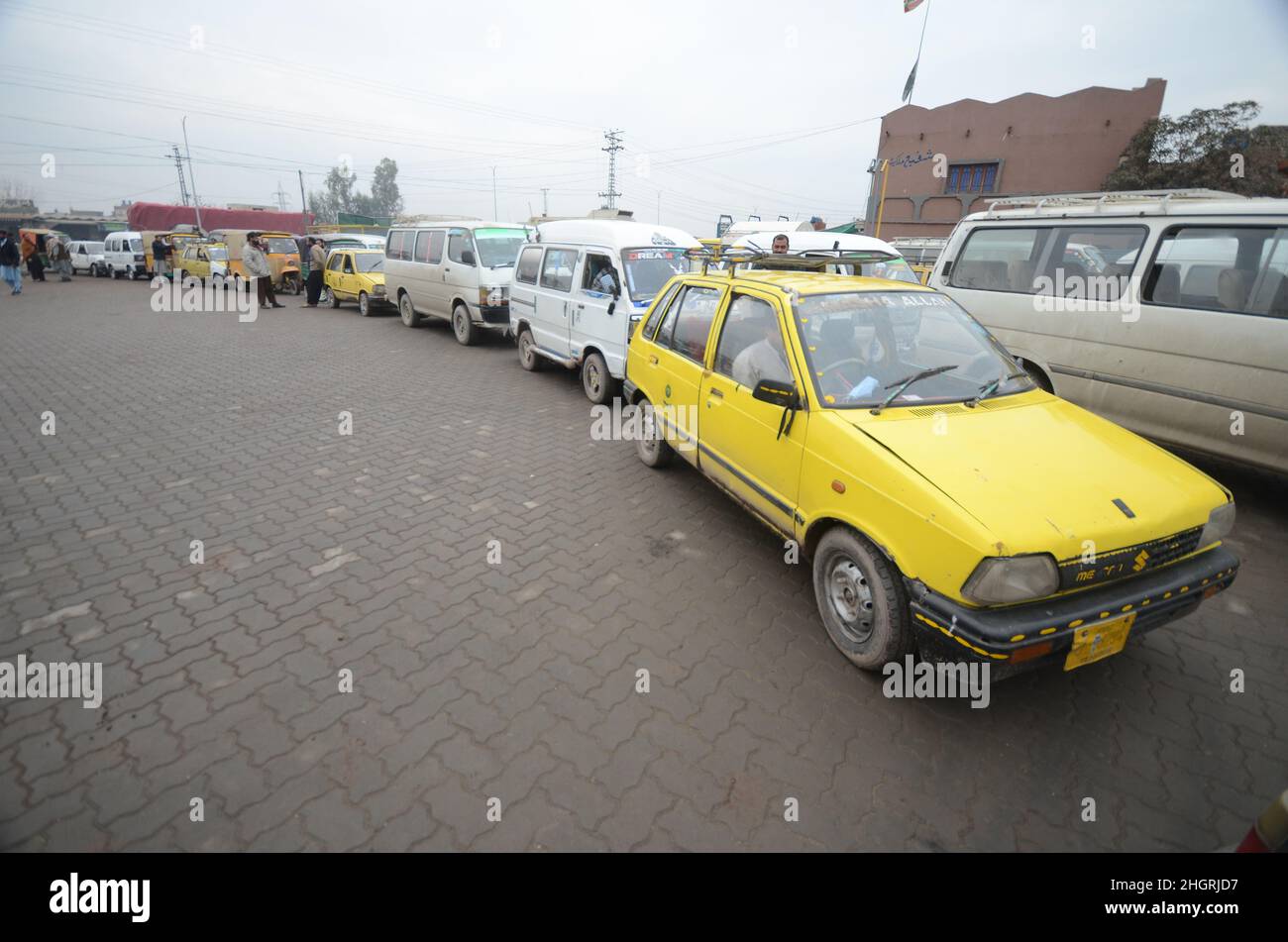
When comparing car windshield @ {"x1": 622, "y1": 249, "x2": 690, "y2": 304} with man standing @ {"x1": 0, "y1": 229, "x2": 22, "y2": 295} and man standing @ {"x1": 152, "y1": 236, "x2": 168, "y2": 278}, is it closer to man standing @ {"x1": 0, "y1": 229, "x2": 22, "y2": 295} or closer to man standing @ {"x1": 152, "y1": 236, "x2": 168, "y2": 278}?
man standing @ {"x1": 0, "y1": 229, "x2": 22, "y2": 295}

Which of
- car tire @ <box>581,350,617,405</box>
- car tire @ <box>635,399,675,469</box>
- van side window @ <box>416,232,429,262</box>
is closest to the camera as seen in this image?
car tire @ <box>635,399,675,469</box>

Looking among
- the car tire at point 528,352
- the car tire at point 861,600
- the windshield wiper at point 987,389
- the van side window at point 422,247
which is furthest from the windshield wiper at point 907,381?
the van side window at point 422,247

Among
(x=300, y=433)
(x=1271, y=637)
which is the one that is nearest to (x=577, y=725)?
(x=1271, y=637)

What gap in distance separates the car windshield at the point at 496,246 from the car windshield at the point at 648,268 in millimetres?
3983

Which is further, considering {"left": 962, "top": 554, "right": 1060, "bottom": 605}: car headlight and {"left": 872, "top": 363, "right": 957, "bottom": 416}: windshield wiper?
{"left": 872, "top": 363, "right": 957, "bottom": 416}: windshield wiper

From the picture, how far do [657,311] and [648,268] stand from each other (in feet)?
7.13

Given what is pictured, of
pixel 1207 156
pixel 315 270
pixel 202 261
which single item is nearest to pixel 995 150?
pixel 1207 156

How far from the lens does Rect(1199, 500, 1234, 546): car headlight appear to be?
2600 millimetres

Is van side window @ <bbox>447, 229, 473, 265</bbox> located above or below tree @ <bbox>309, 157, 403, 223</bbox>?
below

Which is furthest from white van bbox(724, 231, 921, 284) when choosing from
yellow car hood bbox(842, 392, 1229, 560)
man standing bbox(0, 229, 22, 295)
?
man standing bbox(0, 229, 22, 295)

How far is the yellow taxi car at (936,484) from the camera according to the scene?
2273 mm

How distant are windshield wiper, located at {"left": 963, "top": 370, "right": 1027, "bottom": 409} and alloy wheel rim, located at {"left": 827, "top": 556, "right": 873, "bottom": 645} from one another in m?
1.11

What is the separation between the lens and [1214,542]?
106 inches
